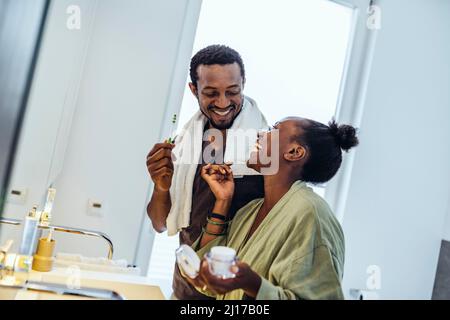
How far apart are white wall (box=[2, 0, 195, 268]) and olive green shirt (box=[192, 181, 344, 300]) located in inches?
8.5

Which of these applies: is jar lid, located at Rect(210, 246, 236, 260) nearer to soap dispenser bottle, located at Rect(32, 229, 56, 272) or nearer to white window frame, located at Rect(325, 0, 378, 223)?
soap dispenser bottle, located at Rect(32, 229, 56, 272)

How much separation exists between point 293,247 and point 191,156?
12.9 inches

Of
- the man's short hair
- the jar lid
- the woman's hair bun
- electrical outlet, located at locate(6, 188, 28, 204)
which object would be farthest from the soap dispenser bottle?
the woman's hair bun

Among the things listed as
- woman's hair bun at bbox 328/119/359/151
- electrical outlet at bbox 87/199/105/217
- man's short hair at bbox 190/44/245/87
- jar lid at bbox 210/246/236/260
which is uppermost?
man's short hair at bbox 190/44/245/87

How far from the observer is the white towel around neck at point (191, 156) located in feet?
3.44

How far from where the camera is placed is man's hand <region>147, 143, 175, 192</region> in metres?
1.05

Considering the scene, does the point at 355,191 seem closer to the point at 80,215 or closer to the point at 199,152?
the point at 199,152

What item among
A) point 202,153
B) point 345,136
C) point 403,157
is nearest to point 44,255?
point 202,153

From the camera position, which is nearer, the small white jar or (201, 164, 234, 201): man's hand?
the small white jar

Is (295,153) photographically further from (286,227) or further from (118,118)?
(118,118)

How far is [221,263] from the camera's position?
2.76 feet

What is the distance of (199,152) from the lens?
1.06 meters

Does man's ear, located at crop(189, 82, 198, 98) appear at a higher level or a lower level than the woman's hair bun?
higher

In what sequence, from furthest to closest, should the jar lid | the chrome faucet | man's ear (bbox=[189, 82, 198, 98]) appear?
man's ear (bbox=[189, 82, 198, 98]) → the chrome faucet → the jar lid
